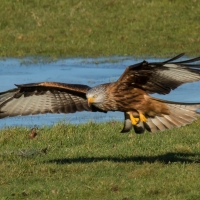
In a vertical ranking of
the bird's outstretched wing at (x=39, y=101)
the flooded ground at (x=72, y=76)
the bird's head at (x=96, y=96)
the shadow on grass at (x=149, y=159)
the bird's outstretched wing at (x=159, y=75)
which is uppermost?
the bird's outstretched wing at (x=159, y=75)

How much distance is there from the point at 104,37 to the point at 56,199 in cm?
1501

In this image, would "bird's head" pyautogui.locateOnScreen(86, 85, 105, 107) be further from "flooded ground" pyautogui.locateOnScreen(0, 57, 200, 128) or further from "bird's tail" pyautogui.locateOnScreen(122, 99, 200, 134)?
"flooded ground" pyautogui.locateOnScreen(0, 57, 200, 128)

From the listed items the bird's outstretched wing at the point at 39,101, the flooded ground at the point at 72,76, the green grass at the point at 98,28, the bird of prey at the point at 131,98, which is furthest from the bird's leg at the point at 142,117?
the green grass at the point at 98,28

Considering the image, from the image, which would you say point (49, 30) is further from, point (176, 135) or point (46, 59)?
point (176, 135)

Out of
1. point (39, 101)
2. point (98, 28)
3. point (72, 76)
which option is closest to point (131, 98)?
point (39, 101)

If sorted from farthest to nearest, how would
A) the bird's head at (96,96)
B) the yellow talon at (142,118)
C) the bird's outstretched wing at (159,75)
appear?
the yellow talon at (142,118) < the bird's head at (96,96) < the bird's outstretched wing at (159,75)

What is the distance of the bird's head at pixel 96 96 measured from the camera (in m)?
8.59

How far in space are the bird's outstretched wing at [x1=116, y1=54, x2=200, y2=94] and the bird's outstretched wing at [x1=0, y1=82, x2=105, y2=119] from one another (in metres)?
0.88

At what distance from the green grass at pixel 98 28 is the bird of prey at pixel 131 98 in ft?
36.2

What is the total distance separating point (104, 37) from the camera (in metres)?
22.1

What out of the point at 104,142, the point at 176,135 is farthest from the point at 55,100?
the point at 176,135

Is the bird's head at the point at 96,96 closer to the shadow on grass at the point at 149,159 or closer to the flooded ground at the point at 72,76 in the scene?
the shadow on grass at the point at 149,159

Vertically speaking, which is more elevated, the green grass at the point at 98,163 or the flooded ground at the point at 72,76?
the green grass at the point at 98,163

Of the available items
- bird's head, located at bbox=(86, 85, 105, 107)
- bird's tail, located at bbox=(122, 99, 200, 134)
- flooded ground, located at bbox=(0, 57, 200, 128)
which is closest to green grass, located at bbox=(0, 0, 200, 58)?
flooded ground, located at bbox=(0, 57, 200, 128)
